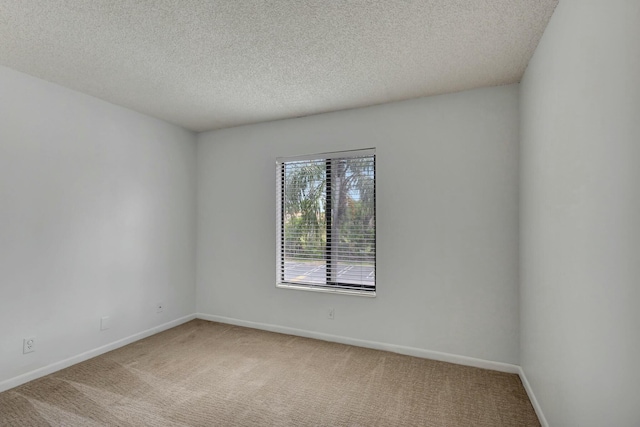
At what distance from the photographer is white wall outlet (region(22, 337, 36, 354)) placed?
2.63m

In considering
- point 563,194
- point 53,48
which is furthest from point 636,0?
point 53,48

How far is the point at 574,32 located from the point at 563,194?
81 cm

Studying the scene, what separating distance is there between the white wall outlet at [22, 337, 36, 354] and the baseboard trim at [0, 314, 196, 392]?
18 centimetres

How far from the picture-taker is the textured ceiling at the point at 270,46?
6.07 feet

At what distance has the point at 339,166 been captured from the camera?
3.62 metres

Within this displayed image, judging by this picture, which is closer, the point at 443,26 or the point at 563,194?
the point at 563,194

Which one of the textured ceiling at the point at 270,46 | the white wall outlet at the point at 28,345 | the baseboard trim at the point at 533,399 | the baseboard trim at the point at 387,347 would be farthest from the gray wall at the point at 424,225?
the white wall outlet at the point at 28,345

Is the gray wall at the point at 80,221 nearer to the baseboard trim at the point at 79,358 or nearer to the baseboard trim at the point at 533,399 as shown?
the baseboard trim at the point at 79,358

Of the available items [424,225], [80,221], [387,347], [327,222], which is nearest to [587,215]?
[424,225]

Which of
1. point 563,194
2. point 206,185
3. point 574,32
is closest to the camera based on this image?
point 574,32

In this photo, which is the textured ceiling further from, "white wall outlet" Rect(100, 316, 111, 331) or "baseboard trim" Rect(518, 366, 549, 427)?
"baseboard trim" Rect(518, 366, 549, 427)

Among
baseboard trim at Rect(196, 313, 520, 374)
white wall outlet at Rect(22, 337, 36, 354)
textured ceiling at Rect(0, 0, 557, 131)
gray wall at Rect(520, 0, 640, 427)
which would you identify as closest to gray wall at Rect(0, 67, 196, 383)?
white wall outlet at Rect(22, 337, 36, 354)

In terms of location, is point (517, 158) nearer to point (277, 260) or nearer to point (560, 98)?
point (560, 98)

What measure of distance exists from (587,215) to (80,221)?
12.6ft
